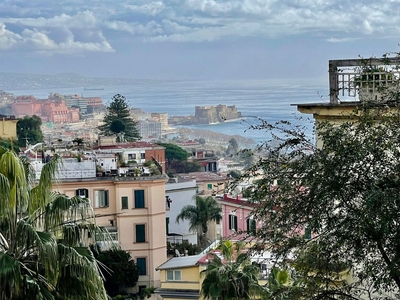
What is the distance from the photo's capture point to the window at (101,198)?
115ft

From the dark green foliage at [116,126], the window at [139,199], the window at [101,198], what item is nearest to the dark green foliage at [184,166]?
the dark green foliage at [116,126]

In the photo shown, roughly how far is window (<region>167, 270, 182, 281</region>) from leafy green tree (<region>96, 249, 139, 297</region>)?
6.21 meters

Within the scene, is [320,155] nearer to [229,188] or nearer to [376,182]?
[376,182]

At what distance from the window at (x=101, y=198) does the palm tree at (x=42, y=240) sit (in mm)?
26303

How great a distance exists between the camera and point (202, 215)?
43.0m

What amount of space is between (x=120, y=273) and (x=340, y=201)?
26.1 metres

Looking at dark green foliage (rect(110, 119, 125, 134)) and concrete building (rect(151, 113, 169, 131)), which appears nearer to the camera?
dark green foliage (rect(110, 119, 125, 134))

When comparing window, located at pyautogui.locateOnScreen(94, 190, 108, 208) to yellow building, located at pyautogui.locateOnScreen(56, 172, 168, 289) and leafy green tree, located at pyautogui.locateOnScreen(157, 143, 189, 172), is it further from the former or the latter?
leafy green tree, located at pyautogui.locateOnScreen(157, 143, 189, 172)

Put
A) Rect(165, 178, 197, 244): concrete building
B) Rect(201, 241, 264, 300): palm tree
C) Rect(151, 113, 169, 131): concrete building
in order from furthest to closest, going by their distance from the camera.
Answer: Rect(151, 113, 169, 131): concrete building < Rect(165, 178, 197, 244): concrete building < Rect(201, 241, 264, 300): palm tree

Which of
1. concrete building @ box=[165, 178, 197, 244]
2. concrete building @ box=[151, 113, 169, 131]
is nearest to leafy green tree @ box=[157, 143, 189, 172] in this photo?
concrete building @ box=[165, 178, 197, 244]

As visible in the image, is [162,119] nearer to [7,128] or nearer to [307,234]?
[7,128]

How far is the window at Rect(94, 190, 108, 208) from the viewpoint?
34.9 m

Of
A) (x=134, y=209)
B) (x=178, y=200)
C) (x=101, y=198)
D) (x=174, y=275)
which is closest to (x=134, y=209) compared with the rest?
(x=134, y=209)

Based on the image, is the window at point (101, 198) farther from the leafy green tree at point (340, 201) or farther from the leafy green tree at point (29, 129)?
the leafy green tree at point (29, 129)
